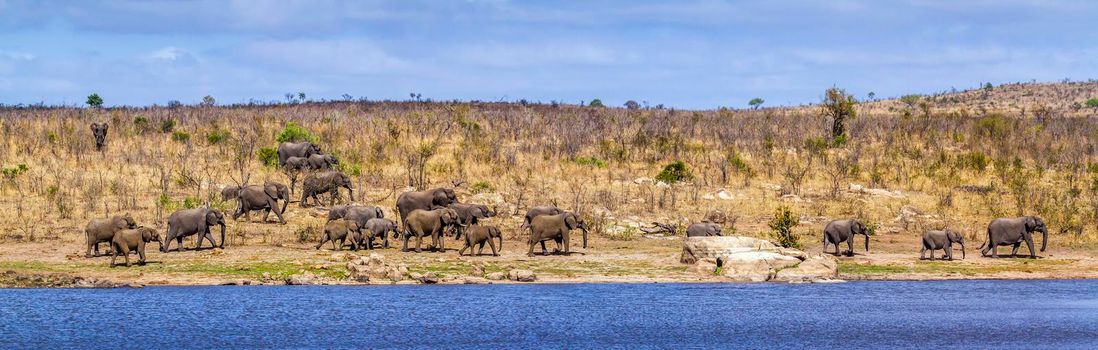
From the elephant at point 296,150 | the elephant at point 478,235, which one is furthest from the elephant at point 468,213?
the elephant at point 296,150

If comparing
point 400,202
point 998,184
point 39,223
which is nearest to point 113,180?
point 39,223

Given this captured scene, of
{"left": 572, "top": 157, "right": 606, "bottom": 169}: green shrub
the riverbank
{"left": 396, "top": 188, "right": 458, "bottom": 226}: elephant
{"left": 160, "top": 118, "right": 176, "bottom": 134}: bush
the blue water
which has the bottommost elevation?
the blue water

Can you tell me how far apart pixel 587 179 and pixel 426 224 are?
43.4 feet

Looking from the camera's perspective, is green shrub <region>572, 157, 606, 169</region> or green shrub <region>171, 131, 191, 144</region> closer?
green shrub <region>572, 157, 606, 169</region>

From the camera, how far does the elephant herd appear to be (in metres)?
32.6

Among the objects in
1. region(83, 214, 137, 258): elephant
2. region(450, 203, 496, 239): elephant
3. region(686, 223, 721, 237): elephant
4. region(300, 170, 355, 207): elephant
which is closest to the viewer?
region(83, 214, 137, 258): elephant

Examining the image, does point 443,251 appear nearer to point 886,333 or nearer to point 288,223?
point 288,223

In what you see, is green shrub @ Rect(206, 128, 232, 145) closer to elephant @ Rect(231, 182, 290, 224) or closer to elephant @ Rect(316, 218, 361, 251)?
elephant @ Rect(231, 182, 290, 224)

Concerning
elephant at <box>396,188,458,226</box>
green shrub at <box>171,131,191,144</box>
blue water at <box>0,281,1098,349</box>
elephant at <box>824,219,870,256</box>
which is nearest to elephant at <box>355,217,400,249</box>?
elephant at <box>396,188,458,226</box>

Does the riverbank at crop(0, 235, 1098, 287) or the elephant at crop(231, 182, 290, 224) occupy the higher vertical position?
the elephant at crop(231, 182, 290, 224)

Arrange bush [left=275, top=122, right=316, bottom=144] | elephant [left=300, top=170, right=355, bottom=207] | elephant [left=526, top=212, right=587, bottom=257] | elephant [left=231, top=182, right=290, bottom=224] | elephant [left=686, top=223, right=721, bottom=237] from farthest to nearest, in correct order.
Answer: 1. bush [left=275, top=122, right=316, bottom=144]
2. elephant [left=300, top=170, right=355, bottom=207]
3. elephant [left=231, top=182, right=290, bottom=224]
4. elephant [left=686, top=223, right=721, bottom=237]
5. elephant [left=526, top=212, right=587, bottom=257]

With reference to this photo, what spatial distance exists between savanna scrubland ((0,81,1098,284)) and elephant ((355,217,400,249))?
0.58m

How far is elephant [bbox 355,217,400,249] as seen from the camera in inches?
1277

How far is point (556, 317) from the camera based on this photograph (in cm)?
2414
